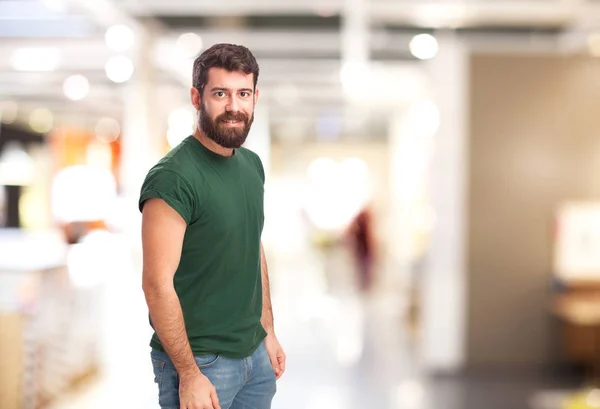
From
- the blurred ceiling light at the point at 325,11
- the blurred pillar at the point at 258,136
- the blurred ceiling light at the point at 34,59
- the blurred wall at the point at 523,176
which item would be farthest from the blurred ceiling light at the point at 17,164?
the blurred pillar at the point at 258,136

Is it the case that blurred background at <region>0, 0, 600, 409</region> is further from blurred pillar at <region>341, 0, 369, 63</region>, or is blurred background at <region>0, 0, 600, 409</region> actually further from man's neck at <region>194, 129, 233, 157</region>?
man's neck at <region>194, 129, 233, 157</region>

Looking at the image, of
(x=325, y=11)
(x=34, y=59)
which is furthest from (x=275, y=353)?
(x=34, y=59)

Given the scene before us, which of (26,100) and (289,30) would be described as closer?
(289,30)

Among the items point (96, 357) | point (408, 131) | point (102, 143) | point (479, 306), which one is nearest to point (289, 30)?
point (408, 131)

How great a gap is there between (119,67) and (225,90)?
970cm

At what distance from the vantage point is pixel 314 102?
16.0 meters

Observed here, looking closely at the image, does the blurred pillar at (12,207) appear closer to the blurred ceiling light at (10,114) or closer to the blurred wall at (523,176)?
the blurred ceiling light at (10,114)

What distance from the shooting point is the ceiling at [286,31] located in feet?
24.3

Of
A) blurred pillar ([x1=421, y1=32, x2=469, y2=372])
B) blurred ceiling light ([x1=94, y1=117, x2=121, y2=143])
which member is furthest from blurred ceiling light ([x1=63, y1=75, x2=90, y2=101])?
blurred pillar ([x1=421, y1=32, x2=469, y2=372])

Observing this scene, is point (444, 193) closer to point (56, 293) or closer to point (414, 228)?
point (56, 293)

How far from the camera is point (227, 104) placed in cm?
135

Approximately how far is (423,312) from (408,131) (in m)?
5.86

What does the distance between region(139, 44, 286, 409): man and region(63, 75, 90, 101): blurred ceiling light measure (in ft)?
41.1

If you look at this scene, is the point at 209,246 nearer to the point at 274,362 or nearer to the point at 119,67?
the point at 274,362
